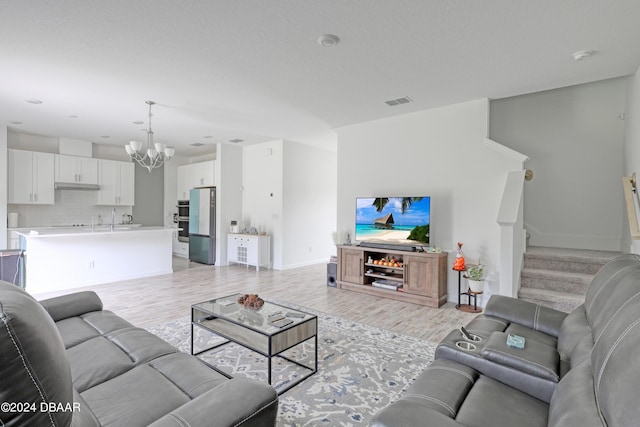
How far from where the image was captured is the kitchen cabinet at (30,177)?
6055mm

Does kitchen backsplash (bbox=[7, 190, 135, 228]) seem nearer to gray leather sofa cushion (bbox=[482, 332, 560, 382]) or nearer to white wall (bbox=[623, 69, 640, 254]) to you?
gray leather sofa cushion (bbox=[482, 332, 560, 382])

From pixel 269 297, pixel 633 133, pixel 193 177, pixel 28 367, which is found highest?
pixel 633 133

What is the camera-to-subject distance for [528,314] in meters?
2.30

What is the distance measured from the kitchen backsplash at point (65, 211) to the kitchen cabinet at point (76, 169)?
A: 1.47 feet

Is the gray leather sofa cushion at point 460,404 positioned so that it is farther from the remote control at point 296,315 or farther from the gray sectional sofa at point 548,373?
the remote control at point 296,315

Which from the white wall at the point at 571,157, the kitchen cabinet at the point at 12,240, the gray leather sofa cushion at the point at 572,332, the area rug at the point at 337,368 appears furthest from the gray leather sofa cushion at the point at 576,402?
the kitchen cabinet at the point at 12,240

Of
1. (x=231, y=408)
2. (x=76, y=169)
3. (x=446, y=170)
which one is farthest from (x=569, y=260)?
(x=76, y=169)

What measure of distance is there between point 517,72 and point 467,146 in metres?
1.19

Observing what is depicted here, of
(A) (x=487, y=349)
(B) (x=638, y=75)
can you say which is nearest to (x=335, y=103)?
(B) (x=638, y=75)

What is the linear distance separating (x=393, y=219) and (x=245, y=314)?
2.86 m

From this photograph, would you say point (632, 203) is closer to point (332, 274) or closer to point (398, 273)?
point (398, 273)

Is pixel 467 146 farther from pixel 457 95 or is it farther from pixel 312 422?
pixel 312 422

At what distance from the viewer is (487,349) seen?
167 cm

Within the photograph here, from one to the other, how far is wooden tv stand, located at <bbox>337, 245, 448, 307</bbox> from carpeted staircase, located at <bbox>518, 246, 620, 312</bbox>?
3.19ft
